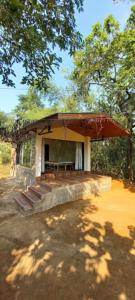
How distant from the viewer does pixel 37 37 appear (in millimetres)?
3066

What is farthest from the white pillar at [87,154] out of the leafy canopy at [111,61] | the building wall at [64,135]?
the leafy canopy at [111,61]

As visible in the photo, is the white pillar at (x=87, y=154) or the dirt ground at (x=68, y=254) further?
the white pillar at (x=87, y=154)

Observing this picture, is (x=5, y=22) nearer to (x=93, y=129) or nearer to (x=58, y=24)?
(x=58, y=24)

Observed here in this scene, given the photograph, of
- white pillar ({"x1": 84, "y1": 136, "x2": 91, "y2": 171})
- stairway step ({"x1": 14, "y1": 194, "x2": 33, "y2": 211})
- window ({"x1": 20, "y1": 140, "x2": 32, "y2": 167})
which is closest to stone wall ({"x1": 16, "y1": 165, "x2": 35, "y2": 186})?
window ({"x1": 20, "y1": 140, "x2": 32, "y2": 167})

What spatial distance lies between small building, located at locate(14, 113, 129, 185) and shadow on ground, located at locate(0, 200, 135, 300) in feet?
12.0

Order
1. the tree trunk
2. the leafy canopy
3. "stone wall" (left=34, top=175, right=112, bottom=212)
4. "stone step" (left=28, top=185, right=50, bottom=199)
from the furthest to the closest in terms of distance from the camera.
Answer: the tree trunk < the leafy canopy < "stone step" (left=28, top=185, right=50, bottom=199) < "stone wall" (left=34, top=175, right=112, bottom=212)

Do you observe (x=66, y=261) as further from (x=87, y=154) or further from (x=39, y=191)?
(x=87, y=154)

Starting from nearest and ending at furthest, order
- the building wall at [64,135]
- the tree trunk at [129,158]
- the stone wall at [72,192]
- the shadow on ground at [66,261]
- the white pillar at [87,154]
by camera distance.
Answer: the shadow on ground at [66,261]
the stone wall at [72,192]
the building wall at [64,135]
the white pillar at [87,154]
the tree trunk at [129,158]

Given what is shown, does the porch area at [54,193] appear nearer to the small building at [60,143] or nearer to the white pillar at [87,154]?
the small building at [60,143]

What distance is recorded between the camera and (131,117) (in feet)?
34.2

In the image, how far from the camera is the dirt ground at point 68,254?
114 inches

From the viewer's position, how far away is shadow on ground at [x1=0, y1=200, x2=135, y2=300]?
2871 mm

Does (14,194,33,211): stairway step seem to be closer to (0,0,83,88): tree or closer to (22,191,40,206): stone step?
(22,191,40,206): stone step

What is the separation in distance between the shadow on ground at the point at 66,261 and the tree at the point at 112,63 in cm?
666
